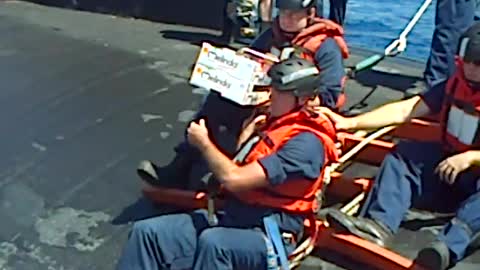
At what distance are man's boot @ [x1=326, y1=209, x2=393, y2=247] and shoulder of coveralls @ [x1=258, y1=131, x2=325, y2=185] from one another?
0.47m

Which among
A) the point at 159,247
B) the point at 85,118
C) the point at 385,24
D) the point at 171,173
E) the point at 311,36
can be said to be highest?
the point at 311,36

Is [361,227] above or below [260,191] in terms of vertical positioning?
below

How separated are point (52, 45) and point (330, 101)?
306 cm

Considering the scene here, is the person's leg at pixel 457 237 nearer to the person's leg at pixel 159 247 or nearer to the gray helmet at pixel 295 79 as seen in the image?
the gray helmet at pixel 295 79

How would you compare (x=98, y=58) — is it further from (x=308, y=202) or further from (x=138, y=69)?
(x=308, y=202)

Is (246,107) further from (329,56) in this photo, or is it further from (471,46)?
(471,46)

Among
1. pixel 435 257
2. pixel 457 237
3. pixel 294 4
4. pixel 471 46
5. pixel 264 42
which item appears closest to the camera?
pixel 435 257

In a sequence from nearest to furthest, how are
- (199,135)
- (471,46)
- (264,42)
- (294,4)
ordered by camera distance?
(199,135)
(471,46)
(294,4)
(264,42)

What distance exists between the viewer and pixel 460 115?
4285 mm

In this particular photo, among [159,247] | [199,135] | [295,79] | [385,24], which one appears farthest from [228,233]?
[385,24]

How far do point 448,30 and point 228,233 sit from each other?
2.55m

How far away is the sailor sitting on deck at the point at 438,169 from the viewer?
4.02 meters

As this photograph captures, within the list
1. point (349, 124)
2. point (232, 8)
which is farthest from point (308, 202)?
point (232, 8)

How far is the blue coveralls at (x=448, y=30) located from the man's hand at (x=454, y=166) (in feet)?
4.97
